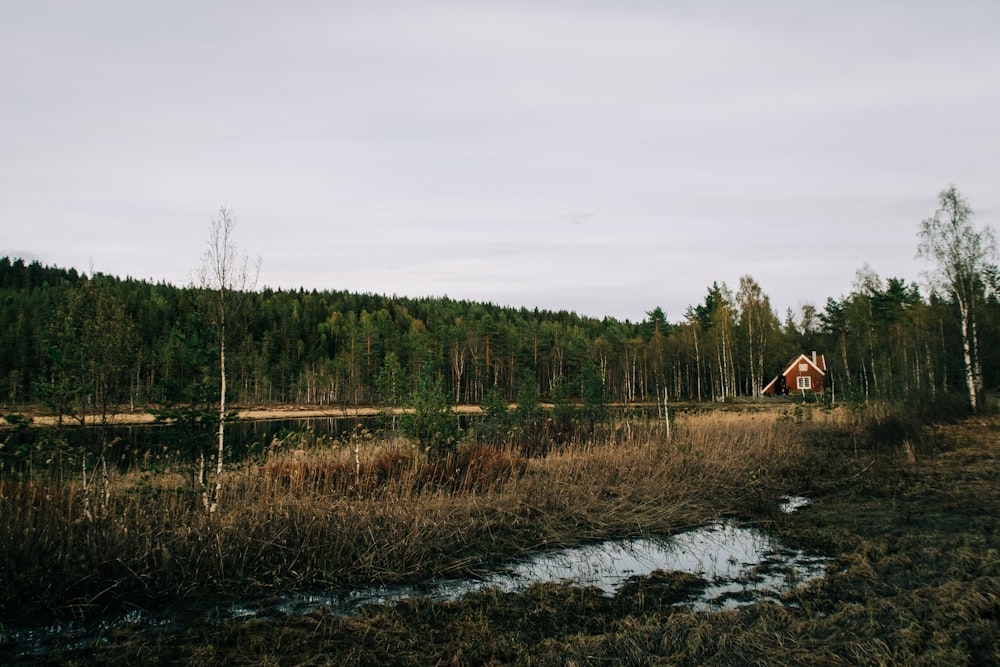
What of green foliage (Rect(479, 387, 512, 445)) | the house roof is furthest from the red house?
green foliage (Rect(479, 387, 512, 445))

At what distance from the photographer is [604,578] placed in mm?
6863

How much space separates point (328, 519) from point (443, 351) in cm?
6953

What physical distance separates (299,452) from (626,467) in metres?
6.41

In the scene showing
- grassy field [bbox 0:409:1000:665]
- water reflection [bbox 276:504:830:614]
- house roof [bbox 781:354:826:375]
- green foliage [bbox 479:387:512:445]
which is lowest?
water reflection [bbox 276:504:830:614]

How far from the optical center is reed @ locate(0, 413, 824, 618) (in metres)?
5.81

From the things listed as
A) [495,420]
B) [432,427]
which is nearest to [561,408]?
[495,420]

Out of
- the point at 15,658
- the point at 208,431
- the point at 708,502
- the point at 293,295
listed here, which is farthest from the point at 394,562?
the point at 293,295

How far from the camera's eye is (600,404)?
65.9 feet

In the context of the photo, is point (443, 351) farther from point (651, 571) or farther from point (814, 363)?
point (651, 571)

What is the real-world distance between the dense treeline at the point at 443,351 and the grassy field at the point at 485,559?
1609 millimetres

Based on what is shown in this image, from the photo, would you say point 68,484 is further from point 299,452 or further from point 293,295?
point 293,295

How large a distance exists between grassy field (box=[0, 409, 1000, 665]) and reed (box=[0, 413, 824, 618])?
26mm

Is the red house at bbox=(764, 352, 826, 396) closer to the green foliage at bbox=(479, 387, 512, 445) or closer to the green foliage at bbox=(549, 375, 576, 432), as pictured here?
the green foliage at bbox=(549, 375, 576, 432)

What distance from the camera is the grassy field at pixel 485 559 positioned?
458cm
